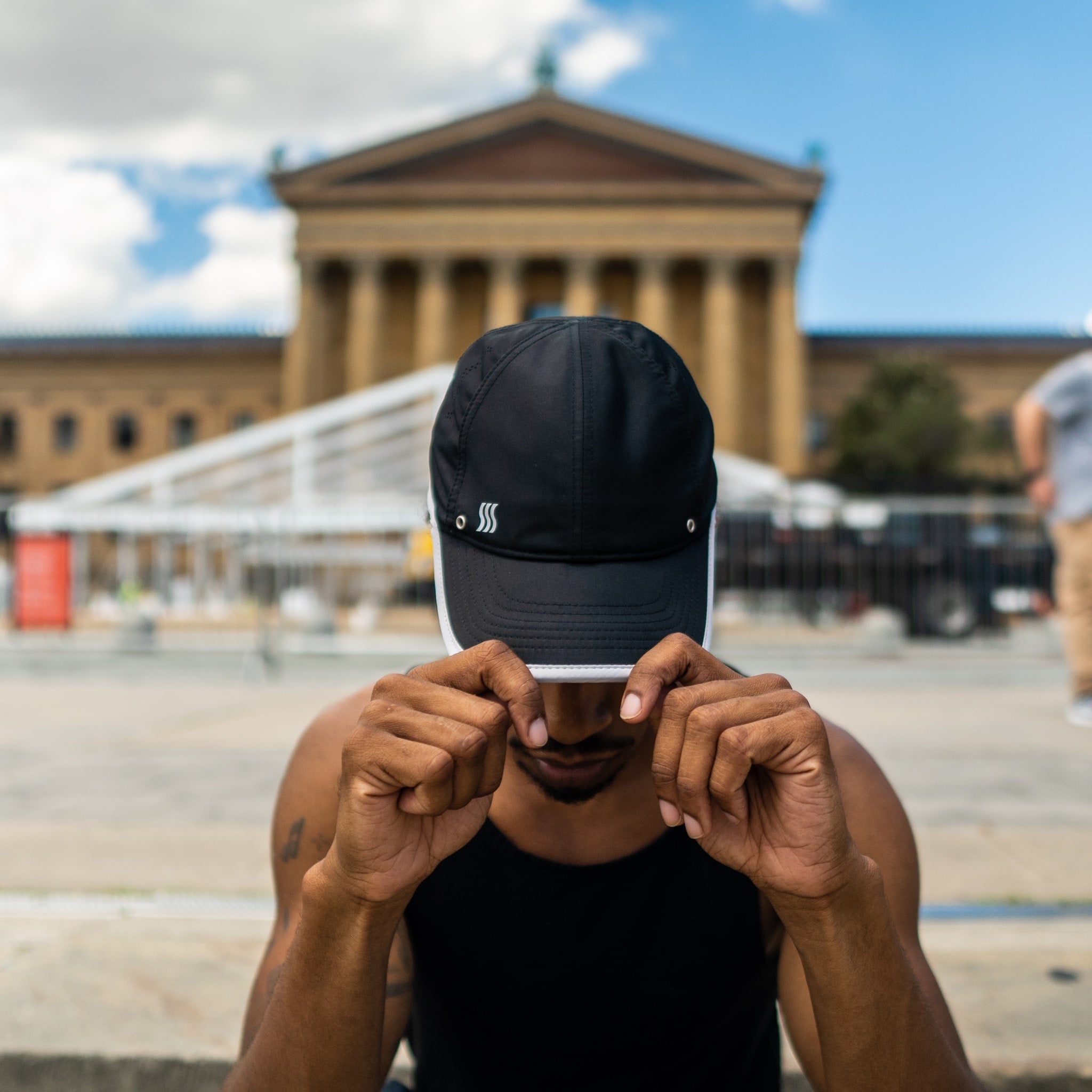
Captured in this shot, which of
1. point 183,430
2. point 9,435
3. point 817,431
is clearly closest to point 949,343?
point 817,431

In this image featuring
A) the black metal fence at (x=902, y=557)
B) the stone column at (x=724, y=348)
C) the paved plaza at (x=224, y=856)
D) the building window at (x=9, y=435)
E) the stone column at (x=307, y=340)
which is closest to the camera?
the paved plaza at (x=224, y=856)

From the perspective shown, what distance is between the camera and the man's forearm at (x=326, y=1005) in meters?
1.13

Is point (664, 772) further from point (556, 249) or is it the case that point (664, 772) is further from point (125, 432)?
point (125, 432)

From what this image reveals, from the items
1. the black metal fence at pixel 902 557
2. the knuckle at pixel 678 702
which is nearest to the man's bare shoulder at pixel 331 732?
the knuckle at pixel 678 702

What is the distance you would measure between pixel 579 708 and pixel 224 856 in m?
2.24

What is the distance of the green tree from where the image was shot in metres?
36.1

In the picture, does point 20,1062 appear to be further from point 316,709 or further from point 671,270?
point 671,270

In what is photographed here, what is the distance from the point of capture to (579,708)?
1264 mm

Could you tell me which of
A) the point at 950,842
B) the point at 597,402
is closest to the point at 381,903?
the point at 597,402

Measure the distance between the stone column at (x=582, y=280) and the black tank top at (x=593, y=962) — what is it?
41.6m

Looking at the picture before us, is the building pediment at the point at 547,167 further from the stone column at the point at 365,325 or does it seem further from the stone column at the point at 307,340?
the stone column at the point at 307,340

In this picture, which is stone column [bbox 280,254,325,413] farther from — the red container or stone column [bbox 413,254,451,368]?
the red container

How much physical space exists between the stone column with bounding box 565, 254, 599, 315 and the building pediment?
2.45 meters

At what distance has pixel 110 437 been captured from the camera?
51156mm
